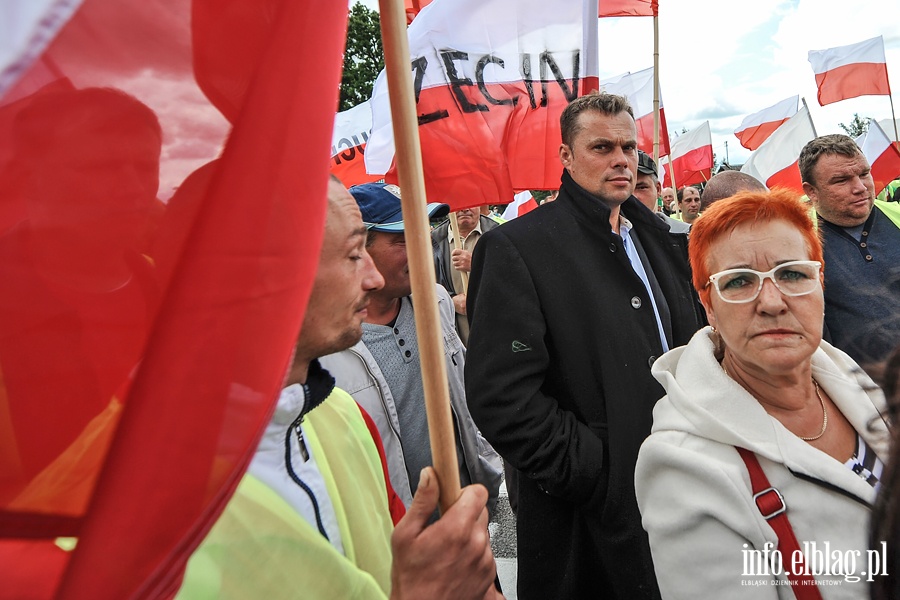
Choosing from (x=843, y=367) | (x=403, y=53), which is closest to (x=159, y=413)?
(x=403, y=53)

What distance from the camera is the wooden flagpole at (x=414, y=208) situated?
2.63 feet

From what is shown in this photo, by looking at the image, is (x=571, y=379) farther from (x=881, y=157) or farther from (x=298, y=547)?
(x=881, y=157)

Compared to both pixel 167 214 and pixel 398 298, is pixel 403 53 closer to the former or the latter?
pixel 167 214

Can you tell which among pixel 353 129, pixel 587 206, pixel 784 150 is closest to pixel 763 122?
pixel 784 150

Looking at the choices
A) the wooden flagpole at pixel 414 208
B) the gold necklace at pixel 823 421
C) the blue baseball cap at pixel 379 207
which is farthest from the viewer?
the blue baseball cap at pixel 379 207

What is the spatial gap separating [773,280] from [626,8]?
3841mm

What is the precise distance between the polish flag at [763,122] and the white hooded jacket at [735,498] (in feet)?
38.0

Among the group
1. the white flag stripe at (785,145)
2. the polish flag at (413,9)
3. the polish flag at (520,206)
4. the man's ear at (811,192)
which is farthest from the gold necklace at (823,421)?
the white flag stripe at (785,145)

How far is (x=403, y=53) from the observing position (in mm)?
811

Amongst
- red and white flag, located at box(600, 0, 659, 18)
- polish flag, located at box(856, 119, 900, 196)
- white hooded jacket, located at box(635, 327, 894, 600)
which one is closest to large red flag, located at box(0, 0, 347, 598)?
white hooded jacket, located at box(635, 327, 894, 600)

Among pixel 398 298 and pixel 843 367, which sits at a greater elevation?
pixel 398 298

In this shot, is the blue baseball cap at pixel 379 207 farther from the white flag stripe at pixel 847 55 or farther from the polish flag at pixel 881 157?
the white flag stripe at pixel 847 55

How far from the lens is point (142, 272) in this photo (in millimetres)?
672

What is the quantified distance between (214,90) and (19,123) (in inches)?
7.5
